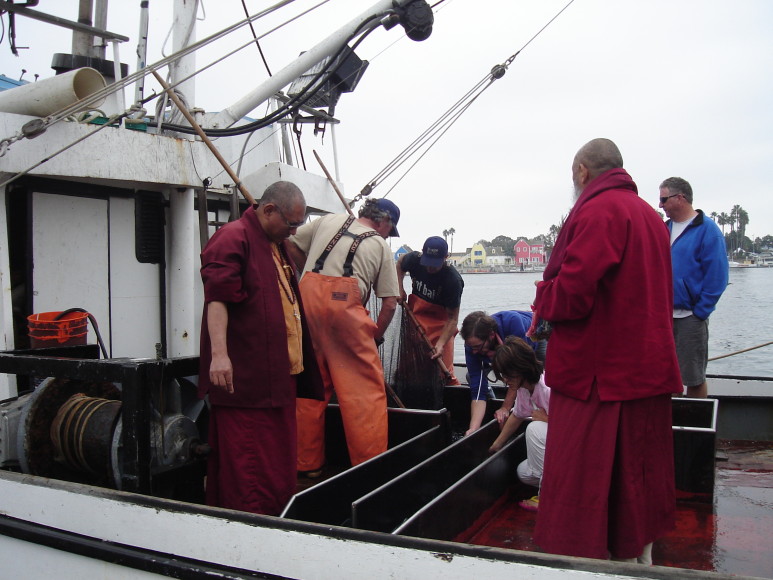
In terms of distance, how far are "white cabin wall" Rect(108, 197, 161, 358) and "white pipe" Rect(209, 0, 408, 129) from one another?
1048 millimetres

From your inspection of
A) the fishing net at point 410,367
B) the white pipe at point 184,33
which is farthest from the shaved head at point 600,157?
the white pipe at point 184,33

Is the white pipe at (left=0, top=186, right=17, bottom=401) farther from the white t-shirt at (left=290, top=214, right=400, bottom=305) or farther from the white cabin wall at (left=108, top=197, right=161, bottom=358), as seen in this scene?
the white t-shirt at (left=290, top=214, right=400, bottom=305)

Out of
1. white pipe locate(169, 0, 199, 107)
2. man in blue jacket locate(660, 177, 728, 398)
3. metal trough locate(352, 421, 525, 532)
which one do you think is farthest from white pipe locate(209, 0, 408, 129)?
metal trough locate(352, 421, 525, 532)

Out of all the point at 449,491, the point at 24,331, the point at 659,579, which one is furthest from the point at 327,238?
the point at 659,579

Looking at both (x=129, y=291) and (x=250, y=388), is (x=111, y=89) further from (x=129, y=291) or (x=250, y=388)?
(x=250, y=388)

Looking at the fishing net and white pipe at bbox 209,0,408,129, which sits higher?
white pipe at bbox 209,0,408,129

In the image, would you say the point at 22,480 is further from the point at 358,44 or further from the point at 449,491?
the point at 358,44

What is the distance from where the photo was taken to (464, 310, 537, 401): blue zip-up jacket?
470 centimetres

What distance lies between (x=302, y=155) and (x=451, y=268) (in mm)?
2064

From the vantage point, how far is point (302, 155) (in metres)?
6.69

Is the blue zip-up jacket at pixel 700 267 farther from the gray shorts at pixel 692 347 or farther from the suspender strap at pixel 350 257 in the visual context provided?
the suspender strap at pixel 350 257

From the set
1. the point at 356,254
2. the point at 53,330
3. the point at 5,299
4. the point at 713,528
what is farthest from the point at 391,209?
the point at 713,528

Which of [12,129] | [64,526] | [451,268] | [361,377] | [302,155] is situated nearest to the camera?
[64,526]

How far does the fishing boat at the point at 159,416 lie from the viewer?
98.1 inches
